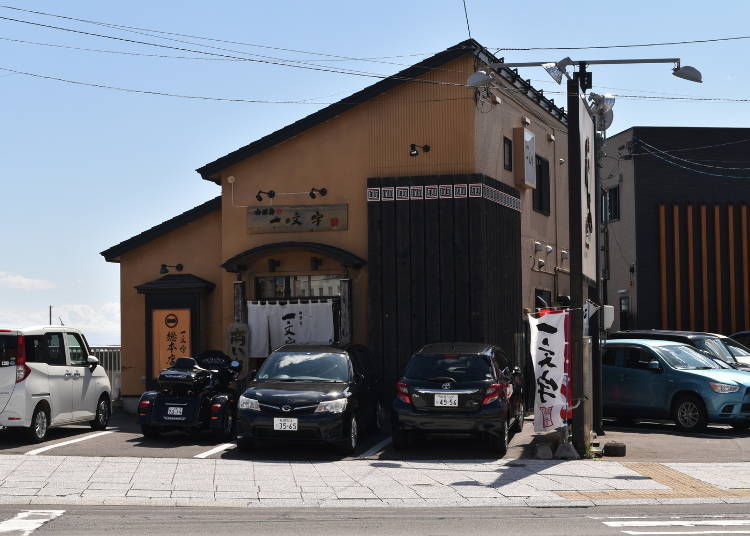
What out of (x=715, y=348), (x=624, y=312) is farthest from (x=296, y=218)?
(x=624, y=312)

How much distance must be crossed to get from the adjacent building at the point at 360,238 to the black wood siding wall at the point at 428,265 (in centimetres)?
3

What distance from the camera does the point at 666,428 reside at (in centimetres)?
2016

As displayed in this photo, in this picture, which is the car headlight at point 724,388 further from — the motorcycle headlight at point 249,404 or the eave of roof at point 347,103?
the motorcycle headlight at point 249,404

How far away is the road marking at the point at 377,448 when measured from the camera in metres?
16.0

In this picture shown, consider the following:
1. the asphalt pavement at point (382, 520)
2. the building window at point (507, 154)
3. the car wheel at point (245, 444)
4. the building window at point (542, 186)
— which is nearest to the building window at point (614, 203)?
the building window at point (542, 186)

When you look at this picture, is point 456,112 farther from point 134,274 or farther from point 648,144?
point 648,144

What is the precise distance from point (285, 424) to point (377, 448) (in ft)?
6.98

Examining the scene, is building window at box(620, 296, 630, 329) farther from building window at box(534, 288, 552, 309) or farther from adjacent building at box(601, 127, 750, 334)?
building window at box(534, 288, 552, 309)

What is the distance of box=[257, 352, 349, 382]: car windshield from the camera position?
1652 cm

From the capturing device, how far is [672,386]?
64.2 ft

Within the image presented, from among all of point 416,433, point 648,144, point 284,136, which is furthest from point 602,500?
point 648,144

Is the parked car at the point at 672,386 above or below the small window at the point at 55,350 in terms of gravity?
below

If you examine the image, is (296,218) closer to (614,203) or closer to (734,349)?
(734,349)

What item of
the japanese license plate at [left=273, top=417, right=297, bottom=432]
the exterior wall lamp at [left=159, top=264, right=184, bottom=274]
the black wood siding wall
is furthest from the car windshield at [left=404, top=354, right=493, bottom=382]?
the exterior wall lamp at [left=159, top=264, right=184, bottom=274]
